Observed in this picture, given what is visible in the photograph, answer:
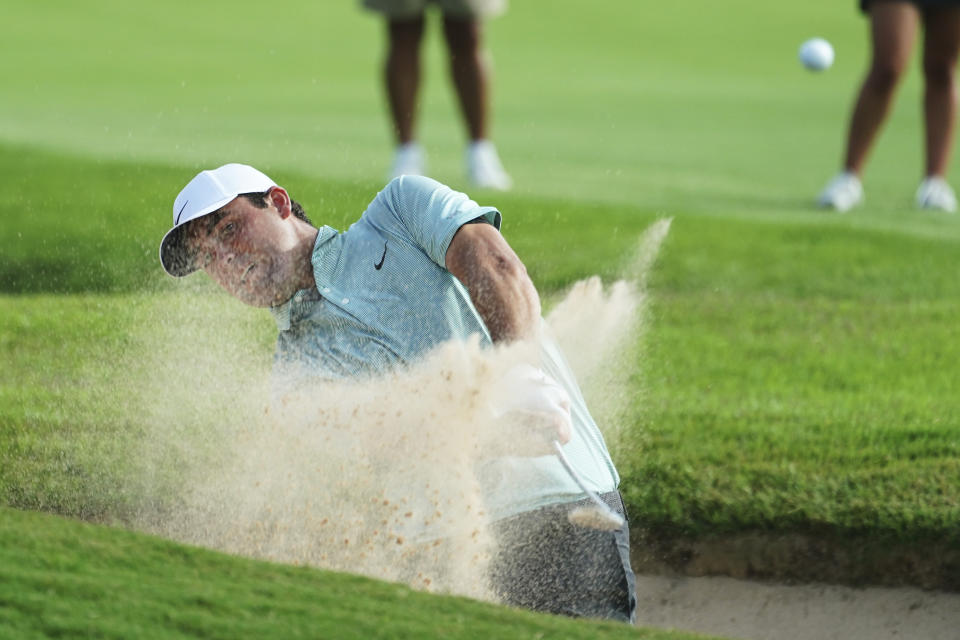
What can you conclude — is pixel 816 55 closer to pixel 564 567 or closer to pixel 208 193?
pixel 564 567

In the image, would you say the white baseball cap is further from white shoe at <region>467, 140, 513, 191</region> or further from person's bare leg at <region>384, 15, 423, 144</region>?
person's bare leg at <region>384, 15, 423, 144</region>

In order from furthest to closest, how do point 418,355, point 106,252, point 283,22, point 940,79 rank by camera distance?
point 283,22 → point 940,79 → point 106,252 → point 418,355

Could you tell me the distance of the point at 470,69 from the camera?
23.9 ft

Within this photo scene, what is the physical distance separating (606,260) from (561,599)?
10.3 ft

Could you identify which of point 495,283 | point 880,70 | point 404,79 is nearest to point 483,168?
point 404,79

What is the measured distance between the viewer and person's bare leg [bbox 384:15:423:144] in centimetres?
732

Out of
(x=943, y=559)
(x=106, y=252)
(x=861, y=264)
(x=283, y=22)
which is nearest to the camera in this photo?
(x=943, y=559)

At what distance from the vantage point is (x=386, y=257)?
313cm

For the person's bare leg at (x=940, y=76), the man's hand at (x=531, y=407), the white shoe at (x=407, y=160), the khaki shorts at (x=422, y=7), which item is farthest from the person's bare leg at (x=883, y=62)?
the man's hand at (x=531, y=407)

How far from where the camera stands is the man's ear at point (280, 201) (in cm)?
317

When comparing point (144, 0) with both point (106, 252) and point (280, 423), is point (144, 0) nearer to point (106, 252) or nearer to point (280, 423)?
point (106, 252)

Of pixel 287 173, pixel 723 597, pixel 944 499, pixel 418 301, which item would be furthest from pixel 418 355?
pixel 287 173

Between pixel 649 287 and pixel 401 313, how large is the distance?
10.9 ft

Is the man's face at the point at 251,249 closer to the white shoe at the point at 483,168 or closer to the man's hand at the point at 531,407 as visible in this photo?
the man's hand at the point at 531,407
